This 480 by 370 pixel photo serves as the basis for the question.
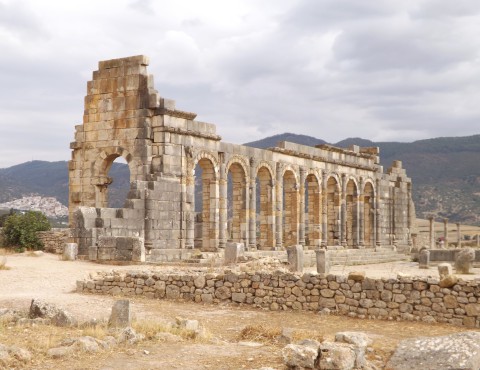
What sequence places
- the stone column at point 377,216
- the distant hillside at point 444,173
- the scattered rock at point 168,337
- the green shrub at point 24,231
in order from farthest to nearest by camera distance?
the distant hillside at point 444,173, the stone column at point 377,216, the green shrub at point 24,231, the scattered rock at point 168,337

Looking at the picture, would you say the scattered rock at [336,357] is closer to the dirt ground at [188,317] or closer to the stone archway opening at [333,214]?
the dirt ground at [188,317]

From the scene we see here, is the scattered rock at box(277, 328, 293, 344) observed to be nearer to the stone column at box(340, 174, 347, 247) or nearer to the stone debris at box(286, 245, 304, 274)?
the stone debris at box(286, 245, 304, 274)

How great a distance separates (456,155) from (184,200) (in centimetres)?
13363

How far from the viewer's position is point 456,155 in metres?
148

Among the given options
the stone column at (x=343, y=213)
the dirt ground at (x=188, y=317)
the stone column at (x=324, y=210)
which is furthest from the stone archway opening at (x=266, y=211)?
the dirt ground at (x=188, y=317)

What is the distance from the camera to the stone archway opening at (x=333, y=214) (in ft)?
119

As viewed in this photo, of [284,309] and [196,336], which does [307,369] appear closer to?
[196,336]

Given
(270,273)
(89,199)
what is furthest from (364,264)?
(270,273)

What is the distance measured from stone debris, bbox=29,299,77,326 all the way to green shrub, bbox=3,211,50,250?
61.3ft

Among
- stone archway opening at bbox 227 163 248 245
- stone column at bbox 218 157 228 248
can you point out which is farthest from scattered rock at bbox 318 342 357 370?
stone archway opening at bbox 227 163 248 245

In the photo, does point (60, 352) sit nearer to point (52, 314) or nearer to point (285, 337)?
point (52, 314)

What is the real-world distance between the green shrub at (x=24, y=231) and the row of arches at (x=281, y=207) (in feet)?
23.6

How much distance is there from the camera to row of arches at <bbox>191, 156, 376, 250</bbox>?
86.1 feet

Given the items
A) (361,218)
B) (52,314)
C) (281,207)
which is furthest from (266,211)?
(52,314)
